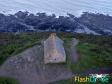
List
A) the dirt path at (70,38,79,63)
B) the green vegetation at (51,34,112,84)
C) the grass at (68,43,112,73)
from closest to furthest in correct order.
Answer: the green vegetation at (51,34,112,84) < the grass at (68,43,112,73) < the dirt path at (70,38,79,63)

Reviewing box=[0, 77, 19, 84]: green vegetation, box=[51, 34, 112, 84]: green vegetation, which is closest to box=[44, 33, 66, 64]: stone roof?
box=[51, 34, 112, 84]: green vegetation

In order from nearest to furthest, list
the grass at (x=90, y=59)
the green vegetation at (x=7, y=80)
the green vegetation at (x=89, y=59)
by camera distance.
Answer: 1. the green vegetation at (x=7, y=80)
2. the green vegetation at (x=89, y=59)
3. the grass at (x=90, y=59)

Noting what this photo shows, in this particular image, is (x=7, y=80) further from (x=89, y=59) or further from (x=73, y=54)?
(x=89, y=59)

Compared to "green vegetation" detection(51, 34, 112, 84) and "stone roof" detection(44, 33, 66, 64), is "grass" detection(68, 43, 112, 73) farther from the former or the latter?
"stone roof" detection(44, 33, 66, 64)

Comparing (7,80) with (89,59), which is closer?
(7,80)

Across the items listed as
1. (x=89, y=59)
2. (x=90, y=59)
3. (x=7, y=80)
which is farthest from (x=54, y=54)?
(x=7, y=80)

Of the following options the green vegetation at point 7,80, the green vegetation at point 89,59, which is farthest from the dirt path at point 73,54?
the green vegetation at point 7,80

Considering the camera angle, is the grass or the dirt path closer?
the grass

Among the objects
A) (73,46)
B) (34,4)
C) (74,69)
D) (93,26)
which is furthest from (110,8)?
(74,69)

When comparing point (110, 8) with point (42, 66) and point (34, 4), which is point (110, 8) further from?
point (42, 66)

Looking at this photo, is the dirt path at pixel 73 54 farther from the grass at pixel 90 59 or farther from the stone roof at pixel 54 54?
the stone roof at pixel 54 54

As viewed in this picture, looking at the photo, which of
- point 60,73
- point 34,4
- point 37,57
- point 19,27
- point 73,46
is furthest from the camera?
point 34,4
